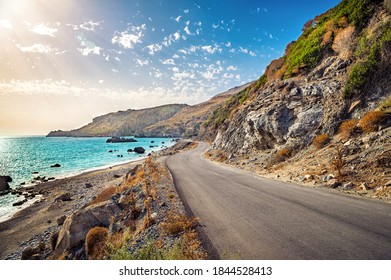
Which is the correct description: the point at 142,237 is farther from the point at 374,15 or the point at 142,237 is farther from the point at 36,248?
the point at 374,15

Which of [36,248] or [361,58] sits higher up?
[361,58]

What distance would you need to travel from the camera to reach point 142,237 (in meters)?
8.37

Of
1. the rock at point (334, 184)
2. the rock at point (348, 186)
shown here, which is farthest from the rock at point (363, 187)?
the rock at point (334, 184)

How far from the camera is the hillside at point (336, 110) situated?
13.1m

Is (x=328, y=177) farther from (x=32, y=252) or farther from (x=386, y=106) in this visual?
(x=32, y=252)

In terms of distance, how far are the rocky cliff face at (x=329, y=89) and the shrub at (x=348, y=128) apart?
2.96 ft

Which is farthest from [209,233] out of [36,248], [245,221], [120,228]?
[36,248]

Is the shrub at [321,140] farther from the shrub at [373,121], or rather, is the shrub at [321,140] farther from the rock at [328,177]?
the rock at [328,177]

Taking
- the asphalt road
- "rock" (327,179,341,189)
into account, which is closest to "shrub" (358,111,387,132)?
"rock" (327,179,341,189)

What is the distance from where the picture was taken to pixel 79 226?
1073 cm

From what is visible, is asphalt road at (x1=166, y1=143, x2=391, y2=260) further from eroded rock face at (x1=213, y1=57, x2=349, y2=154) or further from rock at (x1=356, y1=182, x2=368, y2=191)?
eroded rock face at (x1=213, y1=57, x2=349, y2=154)

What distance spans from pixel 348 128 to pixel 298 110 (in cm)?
734

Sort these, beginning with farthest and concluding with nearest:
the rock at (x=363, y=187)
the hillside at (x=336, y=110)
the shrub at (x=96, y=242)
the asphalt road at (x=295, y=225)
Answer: the hillside at (x=336, y=110), the rock at (x=363, y=187), the shrub at (x=96, y=242), the asphalt road at (x=295, y=225)
